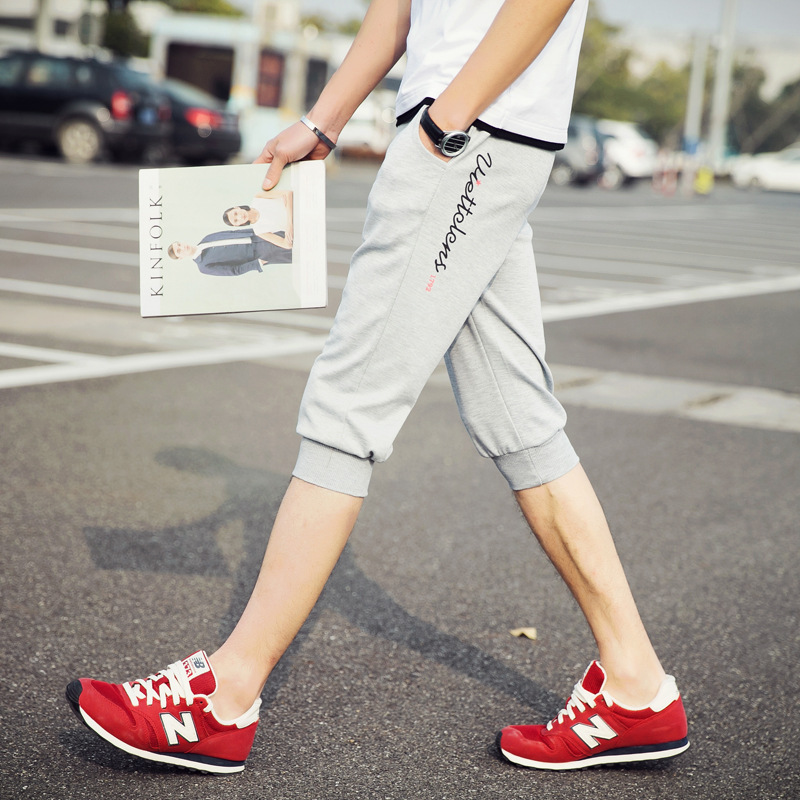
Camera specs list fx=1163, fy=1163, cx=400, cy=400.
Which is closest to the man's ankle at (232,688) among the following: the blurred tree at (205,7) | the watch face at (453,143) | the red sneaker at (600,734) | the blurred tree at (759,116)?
the red sneaker at (600,734)

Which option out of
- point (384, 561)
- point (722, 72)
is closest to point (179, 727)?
point (384, 561)

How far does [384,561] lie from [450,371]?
1183 millimetres

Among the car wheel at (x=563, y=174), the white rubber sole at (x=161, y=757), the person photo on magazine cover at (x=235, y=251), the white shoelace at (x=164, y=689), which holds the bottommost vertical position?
the car wheel at (x=563, y=174)

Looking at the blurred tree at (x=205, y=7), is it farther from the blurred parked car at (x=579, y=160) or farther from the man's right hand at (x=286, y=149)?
the man's right hand at (x=286, y=149)

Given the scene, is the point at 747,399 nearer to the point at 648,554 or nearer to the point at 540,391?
the point at 648,554

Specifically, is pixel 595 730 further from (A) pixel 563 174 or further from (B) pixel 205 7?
(B) pixel 205 7

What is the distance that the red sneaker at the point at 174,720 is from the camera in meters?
2.03

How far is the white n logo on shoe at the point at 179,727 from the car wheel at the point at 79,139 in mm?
18128

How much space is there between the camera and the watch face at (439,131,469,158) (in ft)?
6.22

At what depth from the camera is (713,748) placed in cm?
233

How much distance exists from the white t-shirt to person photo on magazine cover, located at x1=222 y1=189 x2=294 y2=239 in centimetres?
30

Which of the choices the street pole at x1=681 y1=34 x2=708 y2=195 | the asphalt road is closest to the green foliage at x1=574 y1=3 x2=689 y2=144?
the street pole at x1=681 y1=34 x2=708 y2=195

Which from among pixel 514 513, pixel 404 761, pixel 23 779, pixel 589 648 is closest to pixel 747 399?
pixel 514 513

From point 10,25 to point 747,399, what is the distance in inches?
2036
